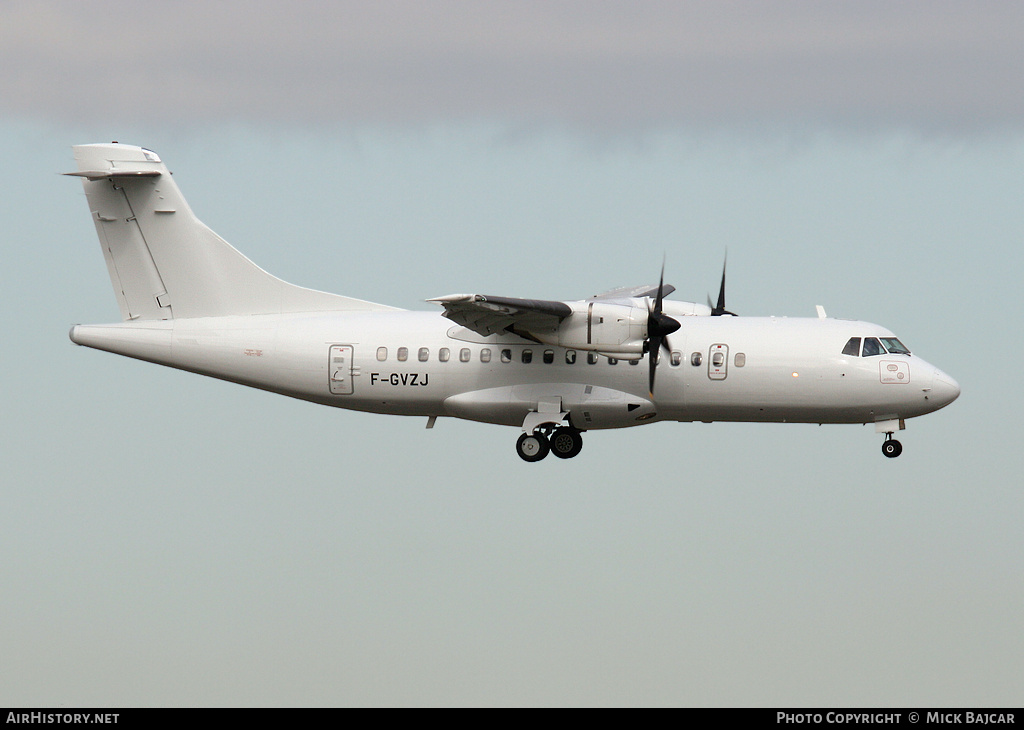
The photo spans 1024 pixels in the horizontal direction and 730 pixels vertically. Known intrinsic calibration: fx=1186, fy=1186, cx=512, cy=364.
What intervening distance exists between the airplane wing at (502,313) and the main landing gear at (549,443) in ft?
8.27

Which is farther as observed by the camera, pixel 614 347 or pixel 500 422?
pixel 500 422

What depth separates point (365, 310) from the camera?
2862 cm

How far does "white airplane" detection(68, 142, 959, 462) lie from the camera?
26000mm

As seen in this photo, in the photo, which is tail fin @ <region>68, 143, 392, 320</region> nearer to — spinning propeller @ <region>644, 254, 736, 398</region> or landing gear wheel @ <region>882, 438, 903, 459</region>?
spinning propeller @ <region>644, 254, 736, 398</region>

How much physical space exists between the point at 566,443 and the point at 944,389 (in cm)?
840

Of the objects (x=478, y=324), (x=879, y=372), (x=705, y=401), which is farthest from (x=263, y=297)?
(x=879, y=372)

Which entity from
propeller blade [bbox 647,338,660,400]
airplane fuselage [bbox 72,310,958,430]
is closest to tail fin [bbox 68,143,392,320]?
airplane fuselage [bbox 72,310,958,430]

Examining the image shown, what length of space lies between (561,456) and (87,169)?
43.5ft

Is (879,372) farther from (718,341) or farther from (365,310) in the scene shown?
(365,310)

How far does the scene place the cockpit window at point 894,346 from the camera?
2646 cm

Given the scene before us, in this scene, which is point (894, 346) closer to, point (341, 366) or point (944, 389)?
point (944, 389)

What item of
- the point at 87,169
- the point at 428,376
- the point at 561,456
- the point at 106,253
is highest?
the point at 87,169

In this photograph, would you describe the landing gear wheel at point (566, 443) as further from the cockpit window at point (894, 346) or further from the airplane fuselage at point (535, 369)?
the cockpit window at point (894, 346)

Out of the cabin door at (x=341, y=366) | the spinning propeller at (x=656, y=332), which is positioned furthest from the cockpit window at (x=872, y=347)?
the cabin door at (x=341, y=366)
